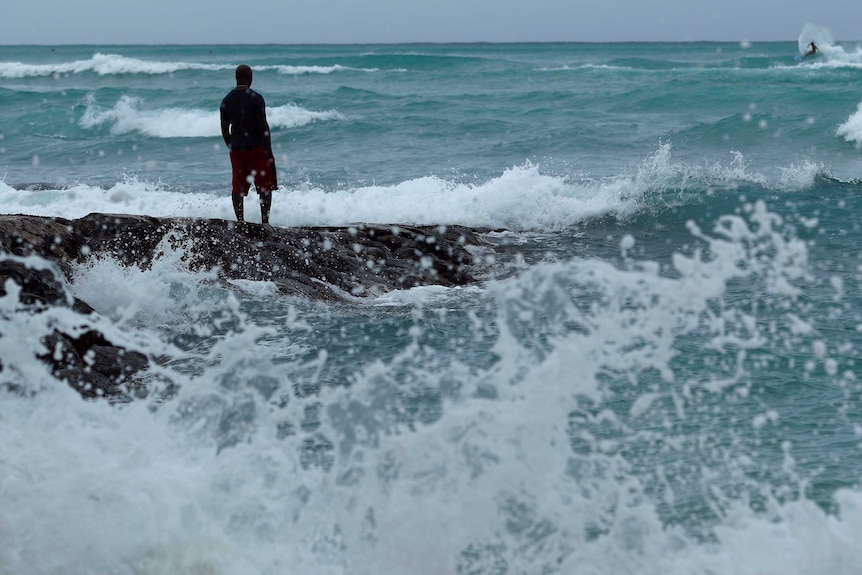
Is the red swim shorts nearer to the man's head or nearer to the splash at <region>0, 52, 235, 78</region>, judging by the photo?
the man's head

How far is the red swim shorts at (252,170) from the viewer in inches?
302

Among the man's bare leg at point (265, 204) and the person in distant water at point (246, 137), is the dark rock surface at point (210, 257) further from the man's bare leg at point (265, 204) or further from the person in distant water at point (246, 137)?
the person in distant water at point (246, 137)

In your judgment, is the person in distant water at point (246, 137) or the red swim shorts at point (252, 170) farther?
the red swim shorts at point (252, 170)

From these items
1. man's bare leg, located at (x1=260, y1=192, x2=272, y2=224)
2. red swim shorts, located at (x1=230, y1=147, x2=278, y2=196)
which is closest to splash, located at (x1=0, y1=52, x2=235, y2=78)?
man's bare leg, located at (x1=260, y1=192, x2=272, y2=224)

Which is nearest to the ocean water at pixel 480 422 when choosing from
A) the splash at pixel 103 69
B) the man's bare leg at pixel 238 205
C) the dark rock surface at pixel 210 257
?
the dark rock surface at pixel 210 257

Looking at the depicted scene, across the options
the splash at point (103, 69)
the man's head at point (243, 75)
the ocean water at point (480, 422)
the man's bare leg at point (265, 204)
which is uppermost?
the splash at point (103, 69)

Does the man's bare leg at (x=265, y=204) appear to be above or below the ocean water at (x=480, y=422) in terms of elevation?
above

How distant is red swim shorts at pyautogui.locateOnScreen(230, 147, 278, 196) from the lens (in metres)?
7.68

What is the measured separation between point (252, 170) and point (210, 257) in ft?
3.32

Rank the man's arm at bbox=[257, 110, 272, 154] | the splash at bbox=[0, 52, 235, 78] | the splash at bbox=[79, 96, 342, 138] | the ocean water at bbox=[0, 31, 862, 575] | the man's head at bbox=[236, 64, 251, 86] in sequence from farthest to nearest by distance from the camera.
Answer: the splash at bbox=[0, 52, 235, 78], the splash at bbox=[79, 96, 342, 138], the man's arm at bbox=[257, 110, 272, 154], the man's head at bbox=[236, 64, 251, 86], the ocean water at bbox=[0, 31, 862, 575]

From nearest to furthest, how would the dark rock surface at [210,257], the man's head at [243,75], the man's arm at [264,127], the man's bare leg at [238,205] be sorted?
the dark rock surface at [210,257] < the man's head at [243,75] < the man's arm at [264,127] < the man's bare leg at [238,205]

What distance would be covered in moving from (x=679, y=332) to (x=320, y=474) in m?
2.90

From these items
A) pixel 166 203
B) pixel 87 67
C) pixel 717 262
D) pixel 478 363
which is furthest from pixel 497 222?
pixel 87 67

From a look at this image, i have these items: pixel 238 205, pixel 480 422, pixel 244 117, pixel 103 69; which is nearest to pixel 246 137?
pixel 244 117
